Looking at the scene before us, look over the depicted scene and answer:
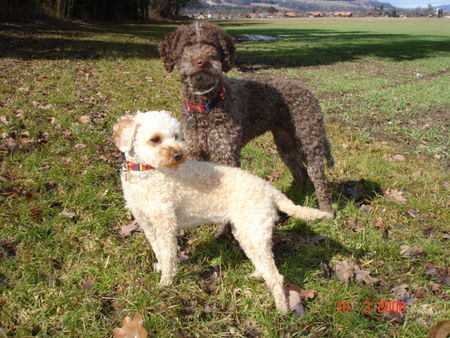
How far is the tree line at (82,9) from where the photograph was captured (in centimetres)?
2566

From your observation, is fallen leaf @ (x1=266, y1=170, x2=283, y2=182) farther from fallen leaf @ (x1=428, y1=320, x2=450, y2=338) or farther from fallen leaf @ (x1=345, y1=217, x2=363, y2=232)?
fallen leaf @ (x1=428, y1=320, x2=450, y2=338)

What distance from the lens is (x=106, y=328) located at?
271cm

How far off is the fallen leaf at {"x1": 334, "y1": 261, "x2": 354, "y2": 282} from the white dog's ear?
226 centimetres

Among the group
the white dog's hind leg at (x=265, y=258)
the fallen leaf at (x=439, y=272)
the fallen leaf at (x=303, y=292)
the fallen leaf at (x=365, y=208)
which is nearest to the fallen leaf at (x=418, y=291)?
the fallen leaf at (x=439, y=272)

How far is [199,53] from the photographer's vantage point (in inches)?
149

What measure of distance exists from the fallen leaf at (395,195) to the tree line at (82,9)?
28.5 metres

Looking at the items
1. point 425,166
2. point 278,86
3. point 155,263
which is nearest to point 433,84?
point 425,166

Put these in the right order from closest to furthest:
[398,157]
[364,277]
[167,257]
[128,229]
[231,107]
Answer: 1. [167,257]
2. [364,277]
3. [128,229]
4. [231,107]
5. [398,157]

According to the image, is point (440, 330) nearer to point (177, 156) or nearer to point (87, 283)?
point (177, 156)

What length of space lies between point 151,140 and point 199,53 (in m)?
1.30

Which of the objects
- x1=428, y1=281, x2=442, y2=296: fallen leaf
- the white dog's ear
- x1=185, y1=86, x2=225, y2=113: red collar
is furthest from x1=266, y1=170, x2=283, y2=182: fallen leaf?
the white dog's ear

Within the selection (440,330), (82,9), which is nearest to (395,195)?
(440,330)

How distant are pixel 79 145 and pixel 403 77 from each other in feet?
48.0

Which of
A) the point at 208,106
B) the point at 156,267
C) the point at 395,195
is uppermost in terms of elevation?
the point at 208,106
